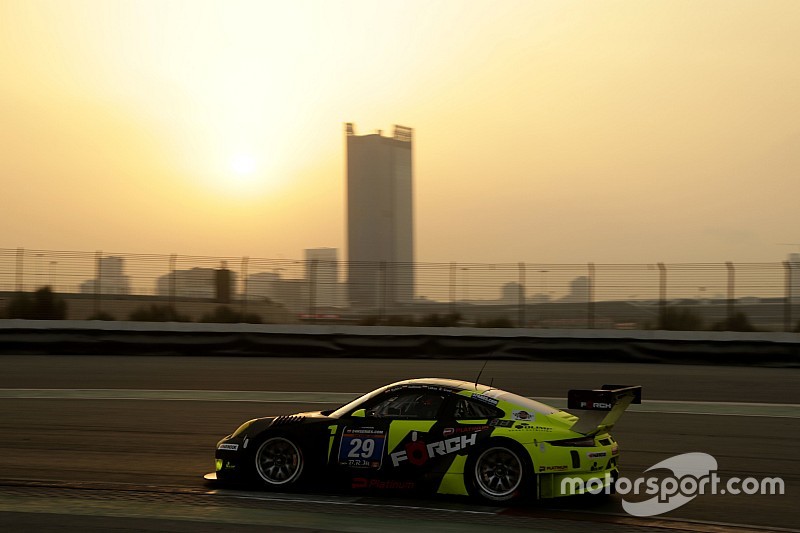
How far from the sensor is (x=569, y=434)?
8133mm

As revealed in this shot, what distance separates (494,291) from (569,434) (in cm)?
2043

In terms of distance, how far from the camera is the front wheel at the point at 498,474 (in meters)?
8.08

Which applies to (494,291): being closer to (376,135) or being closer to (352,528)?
(352,528)

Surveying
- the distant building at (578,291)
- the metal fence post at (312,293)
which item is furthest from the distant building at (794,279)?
the metal fence post at (312,293)

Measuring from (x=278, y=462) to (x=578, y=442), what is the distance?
291 centimetres

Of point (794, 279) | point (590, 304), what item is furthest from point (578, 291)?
point (794, 279)

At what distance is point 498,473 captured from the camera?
819cm

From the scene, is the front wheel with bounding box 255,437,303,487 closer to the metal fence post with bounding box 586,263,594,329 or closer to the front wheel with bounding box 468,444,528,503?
the front wheel with bounding box 468,444,528,503

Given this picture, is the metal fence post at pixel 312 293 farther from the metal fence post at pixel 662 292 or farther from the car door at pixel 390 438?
the car door at pixel 390 438

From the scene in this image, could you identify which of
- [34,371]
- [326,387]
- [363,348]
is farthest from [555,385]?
[34,371]

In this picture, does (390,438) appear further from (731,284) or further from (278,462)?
(731,284)

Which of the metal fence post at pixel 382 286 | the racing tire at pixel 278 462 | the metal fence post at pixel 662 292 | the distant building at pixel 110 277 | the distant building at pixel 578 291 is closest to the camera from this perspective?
the racing tire at pixel 278 462

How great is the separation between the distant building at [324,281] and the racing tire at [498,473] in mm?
20847

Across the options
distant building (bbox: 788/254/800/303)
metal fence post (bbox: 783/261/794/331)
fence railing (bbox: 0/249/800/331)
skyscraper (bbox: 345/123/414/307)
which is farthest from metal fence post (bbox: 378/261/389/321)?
skyscraper (bbox: 345/123/414/307)
